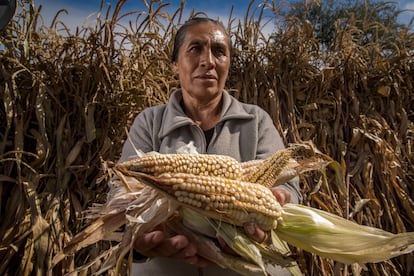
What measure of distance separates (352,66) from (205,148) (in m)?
1.68

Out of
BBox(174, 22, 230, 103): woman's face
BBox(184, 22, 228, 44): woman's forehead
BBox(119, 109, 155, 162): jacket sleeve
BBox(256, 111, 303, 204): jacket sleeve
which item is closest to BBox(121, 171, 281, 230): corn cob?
BBox(256, 111, 303, 204): jacket sleeve

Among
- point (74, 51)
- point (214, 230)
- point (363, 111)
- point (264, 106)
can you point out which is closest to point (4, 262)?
point (74, 51)

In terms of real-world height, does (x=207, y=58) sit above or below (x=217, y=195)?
above

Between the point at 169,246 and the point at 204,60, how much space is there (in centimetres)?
73

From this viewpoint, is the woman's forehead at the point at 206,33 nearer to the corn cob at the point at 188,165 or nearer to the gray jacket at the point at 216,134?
the gray jacket at the point at 216,134

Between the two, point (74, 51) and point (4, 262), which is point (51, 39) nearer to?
point (74, 51)

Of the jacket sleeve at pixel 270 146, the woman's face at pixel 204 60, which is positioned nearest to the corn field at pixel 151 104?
the jacket sleeve at pixel 270 146

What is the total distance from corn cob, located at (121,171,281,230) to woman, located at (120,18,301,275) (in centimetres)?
37

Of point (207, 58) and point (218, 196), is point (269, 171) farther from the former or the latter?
point (207, 58)

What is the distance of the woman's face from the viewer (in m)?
1.58

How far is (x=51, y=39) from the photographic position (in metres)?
2.34

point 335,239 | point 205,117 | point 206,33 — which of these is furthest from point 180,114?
point 335,239

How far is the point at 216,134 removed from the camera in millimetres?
1580

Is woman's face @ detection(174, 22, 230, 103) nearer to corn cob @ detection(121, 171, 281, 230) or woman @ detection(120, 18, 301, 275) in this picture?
woman @ detection(120, 18, 301, 275)
